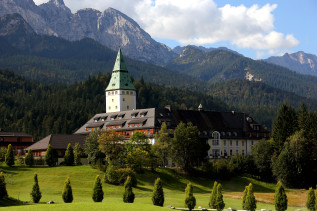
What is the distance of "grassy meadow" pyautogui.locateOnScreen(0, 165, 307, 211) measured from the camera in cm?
7881

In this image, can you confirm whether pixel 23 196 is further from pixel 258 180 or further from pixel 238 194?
pixel 258 180

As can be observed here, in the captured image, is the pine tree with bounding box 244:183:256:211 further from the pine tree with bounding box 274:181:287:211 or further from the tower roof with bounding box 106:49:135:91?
the tower roof with bounding box 106:49:135:91

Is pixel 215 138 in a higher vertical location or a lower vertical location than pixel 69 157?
higher

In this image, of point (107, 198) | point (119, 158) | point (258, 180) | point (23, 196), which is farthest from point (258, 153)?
point (23, 196)

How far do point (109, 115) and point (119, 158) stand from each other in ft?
128

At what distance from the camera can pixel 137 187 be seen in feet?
309

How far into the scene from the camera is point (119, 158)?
338 ft

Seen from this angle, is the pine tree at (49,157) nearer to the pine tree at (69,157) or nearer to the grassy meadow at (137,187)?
the grassy meadow at (137,187)

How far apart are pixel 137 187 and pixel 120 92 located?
71375 millimetres

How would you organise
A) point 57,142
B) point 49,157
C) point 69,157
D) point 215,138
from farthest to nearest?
1. point 215,138
2. point 57,142
3. point 69,157
4. point 49,157

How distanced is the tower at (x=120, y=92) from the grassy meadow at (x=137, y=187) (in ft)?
181

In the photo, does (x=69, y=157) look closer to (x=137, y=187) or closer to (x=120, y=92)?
(x=137, y=187)

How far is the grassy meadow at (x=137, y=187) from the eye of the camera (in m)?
78.8

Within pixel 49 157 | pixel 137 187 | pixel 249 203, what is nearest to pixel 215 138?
pixel 137 187
